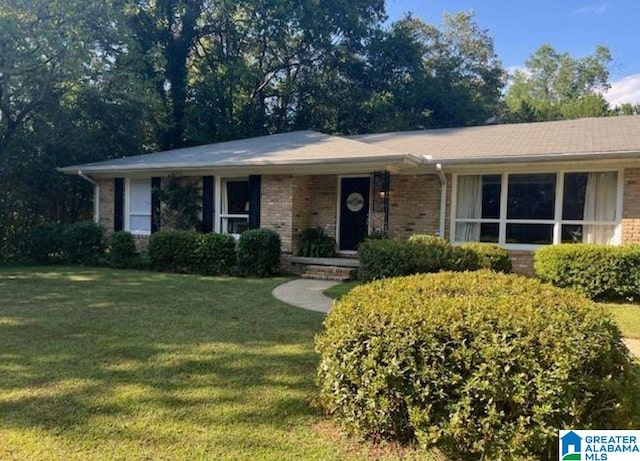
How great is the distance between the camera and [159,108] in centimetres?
1931

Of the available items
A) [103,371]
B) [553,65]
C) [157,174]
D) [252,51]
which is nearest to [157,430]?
[103,371]

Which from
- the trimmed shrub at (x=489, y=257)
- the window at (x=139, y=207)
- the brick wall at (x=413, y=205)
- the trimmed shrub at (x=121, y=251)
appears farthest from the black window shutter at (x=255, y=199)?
the trimmed shrub at (x=489, y=257)

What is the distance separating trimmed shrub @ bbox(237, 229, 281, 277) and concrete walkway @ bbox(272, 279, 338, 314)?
98 cm

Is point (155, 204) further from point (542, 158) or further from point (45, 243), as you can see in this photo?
point (542, 158)

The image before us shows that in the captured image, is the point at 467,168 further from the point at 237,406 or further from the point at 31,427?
the point at 31,427

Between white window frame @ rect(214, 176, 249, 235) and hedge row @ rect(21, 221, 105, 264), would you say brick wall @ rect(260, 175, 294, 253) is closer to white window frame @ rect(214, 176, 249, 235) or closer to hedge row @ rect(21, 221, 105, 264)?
white window frame @ rect(214, 176, 249, 235)

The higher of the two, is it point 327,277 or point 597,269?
point 597,269

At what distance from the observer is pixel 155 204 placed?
13.3 m

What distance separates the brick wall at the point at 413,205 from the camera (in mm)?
11148

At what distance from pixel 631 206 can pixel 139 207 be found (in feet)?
41.0

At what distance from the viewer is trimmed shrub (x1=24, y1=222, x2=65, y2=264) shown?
43.5ft

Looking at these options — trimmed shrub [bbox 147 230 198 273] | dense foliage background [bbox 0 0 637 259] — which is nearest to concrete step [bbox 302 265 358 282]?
trimmed shrub [bbox 147 230 198 273]

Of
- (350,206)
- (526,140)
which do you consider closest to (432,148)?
(526,140)

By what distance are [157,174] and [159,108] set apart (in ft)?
24.2
